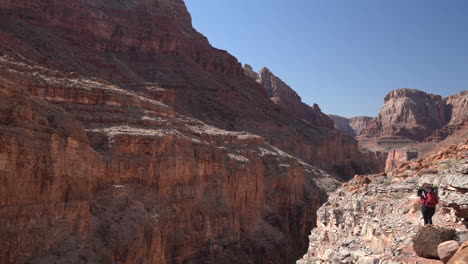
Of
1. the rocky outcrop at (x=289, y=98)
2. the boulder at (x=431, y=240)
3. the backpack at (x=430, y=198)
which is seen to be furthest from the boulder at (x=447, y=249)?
the rocky outcrop at (x=289, y=98)

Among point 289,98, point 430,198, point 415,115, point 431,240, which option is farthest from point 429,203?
point 415,115

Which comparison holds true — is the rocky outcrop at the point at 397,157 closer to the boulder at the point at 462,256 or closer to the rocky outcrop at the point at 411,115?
the rocky outcrop at the point at 411,115

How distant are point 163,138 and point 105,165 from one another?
712 centimetres

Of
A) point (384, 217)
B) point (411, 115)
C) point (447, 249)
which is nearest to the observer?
point (447, 249)

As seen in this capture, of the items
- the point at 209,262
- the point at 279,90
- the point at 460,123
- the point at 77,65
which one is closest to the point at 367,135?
the point at 460,123

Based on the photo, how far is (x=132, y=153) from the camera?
33125 mm

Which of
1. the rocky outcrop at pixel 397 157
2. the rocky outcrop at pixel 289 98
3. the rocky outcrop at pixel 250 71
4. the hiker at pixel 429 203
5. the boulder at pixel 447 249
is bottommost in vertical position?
the boulder at pixel 447 249

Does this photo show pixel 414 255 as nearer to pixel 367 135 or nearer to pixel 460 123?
pixel 460 123

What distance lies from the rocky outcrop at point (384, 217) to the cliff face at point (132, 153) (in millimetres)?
10534

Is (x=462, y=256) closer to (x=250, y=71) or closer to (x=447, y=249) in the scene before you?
(x=447, y=249)

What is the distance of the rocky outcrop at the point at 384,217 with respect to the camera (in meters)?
12.3

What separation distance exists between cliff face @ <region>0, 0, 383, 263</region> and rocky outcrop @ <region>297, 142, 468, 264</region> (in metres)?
10.5

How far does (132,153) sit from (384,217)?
21.0 m

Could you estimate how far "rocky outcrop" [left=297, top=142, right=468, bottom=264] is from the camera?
12328 mm
